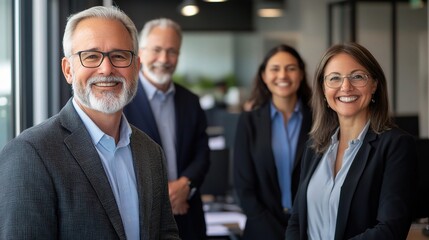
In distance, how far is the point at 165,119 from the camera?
3934mm

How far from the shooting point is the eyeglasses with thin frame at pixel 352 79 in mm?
3031

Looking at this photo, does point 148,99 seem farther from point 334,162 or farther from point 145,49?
point 334,162

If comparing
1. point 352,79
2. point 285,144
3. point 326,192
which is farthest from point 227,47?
point 326,192

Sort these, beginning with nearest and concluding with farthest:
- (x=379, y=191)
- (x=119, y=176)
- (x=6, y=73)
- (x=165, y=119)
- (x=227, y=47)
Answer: (x=119, y=176) < (x=379, y=191) < (x=6, y=73) < (x=165, y=119) < (x=227, y=47)

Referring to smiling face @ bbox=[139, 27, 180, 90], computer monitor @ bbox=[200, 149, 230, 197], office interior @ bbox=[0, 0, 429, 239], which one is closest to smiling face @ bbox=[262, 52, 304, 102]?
smiling face @ bbox=[139, 27, 180, 90]

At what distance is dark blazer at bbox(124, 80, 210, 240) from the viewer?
12.5 feet

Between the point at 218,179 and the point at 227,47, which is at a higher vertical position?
the point at 227,47

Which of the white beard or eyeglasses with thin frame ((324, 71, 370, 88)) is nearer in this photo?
the white beard

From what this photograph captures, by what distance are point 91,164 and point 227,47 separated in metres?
19.0

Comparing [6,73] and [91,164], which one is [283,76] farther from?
[91,164]

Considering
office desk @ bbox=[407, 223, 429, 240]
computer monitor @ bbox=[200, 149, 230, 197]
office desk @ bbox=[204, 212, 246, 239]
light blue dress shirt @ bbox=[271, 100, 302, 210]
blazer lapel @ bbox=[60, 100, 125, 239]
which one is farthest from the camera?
computer monitor @ bbox=[200, 149, 230, 197]

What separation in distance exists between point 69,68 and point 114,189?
16.7 inches

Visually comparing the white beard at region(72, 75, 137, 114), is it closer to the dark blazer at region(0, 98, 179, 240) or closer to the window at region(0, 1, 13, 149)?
the dark blazer at region(0, 98, 179, 240)

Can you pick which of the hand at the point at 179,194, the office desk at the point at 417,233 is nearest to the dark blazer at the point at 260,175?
the hand at the point at 179,194
